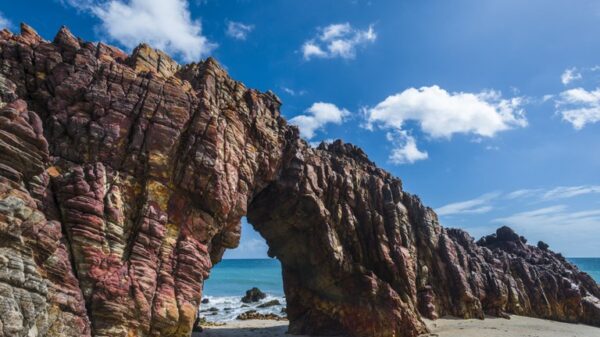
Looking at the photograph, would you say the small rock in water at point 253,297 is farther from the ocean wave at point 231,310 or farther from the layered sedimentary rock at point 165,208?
the layered sedimentary rock at point 165,208

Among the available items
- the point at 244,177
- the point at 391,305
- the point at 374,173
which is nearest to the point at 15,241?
the point at 244,177

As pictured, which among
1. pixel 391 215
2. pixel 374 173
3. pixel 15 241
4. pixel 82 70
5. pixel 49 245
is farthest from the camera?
pixel 374 173

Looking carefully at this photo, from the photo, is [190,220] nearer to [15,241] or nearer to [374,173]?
[15,241]

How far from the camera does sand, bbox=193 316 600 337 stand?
39097 millimetres

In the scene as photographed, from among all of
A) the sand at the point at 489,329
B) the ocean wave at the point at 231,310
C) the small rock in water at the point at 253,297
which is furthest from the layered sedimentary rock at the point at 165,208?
the small rock in water at the point at 253,297

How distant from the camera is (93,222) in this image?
21734 mm

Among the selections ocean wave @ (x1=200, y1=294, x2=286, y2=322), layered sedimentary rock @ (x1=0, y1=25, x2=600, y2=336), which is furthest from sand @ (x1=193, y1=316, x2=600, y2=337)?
ocean wave @ (x1=200, y1=294, x2=286, y2=322)

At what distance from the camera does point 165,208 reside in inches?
1002

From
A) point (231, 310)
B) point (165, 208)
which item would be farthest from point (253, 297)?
point (165, 208)

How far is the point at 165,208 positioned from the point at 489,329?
37.1 m

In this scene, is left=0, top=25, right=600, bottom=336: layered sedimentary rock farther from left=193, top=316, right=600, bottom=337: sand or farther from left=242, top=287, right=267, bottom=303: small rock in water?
left=242, top=287, right=267, bottom=303: small rock in water

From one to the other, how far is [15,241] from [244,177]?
54.7 ft

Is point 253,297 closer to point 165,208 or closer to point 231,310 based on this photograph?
point 231,310

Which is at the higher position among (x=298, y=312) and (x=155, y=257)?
(x=155, y=257)
